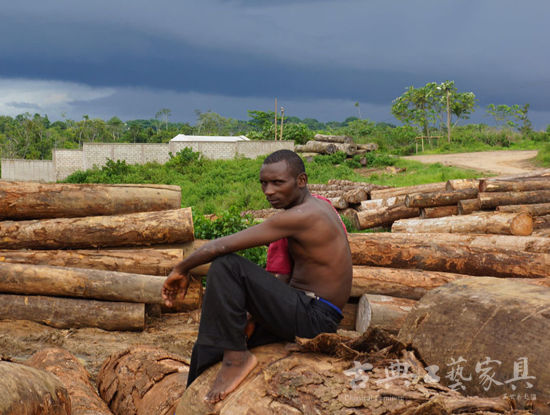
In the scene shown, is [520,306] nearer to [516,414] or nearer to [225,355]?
[516,414]

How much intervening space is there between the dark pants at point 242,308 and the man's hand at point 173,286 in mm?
297

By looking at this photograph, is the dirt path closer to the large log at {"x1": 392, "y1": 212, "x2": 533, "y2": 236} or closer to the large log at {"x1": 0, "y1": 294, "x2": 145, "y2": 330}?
the large log at {"x1": 392, "y1": 212, "x2": 533, "y2": 236}

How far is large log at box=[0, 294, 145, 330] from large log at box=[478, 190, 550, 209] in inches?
276

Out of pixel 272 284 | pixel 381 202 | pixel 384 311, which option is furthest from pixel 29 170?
pixel 272 284

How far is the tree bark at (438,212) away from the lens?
10.6 m

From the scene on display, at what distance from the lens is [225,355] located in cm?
282

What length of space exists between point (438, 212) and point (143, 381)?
825 centimetres

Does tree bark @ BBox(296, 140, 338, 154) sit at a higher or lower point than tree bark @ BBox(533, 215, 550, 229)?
higher

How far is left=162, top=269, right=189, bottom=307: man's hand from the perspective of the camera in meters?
3.10

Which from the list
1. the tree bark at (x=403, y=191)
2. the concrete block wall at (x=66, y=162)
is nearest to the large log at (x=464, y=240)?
the tree bark at (x=403, y=191)

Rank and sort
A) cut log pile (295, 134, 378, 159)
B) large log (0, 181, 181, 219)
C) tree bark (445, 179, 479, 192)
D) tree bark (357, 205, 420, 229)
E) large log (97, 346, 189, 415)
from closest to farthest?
large log (97, 346, 189, 415), large log (0, 181, 181, 219), tree bark (357, 205, 420, 229), tree bark (445, 179, 479, 192), cut log pile (295, 134, 378, 159)

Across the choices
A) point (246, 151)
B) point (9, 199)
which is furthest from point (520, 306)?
point (246, 151)

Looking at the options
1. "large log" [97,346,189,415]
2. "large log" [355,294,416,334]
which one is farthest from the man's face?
"large log" [355,294,416,334]

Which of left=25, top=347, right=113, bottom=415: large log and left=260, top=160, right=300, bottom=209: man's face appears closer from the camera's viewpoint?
left=260, top=160, right=300, bottom=209: man's face
